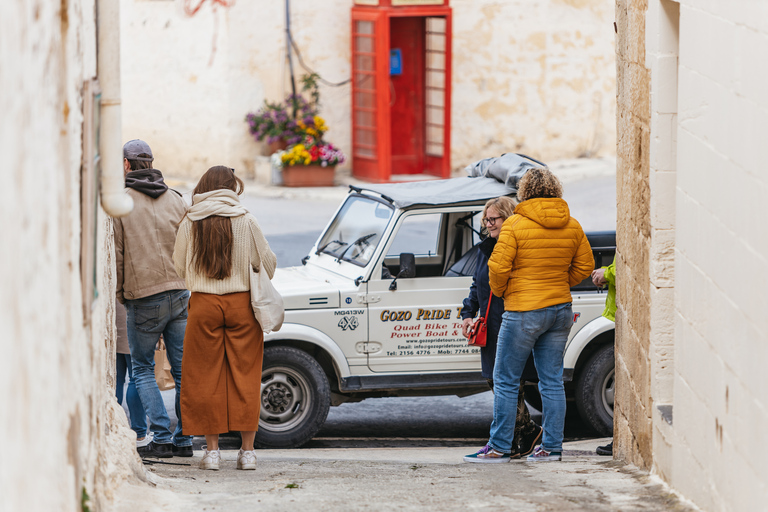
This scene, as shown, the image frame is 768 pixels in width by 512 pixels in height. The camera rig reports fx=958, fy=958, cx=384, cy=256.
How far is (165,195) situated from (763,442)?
365 cm

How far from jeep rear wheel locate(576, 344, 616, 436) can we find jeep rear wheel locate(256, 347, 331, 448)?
174 centimetres

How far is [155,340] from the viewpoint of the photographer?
540 centimetres

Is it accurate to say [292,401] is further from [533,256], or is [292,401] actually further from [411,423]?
[533,256]

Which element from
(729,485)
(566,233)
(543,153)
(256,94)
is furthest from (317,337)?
(543,153)

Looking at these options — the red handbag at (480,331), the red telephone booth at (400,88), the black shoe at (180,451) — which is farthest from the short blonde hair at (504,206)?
the red telephone booth at (400,88)

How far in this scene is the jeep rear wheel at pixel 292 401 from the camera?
20.2ft

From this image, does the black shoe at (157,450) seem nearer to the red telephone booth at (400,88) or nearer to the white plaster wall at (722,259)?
the white plaster wall at (722,259)

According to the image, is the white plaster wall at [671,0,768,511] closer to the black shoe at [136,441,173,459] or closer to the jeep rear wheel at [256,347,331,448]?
the jeep rear wheel at [256,347,331,448]

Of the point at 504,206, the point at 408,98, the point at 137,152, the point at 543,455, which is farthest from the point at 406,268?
the point at 408,98

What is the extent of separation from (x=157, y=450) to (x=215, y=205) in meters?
1.54

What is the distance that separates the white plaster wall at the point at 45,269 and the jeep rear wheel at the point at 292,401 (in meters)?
2.78

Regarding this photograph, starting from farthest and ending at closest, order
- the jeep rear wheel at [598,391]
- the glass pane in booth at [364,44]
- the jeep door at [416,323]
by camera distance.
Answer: the glass pane in booth at [364,44] < the jeep rear wheel at [598,391] < the jeep door at [416,323]

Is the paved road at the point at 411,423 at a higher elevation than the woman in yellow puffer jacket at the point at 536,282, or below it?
below

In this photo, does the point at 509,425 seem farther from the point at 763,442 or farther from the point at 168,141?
the point at 168,141
